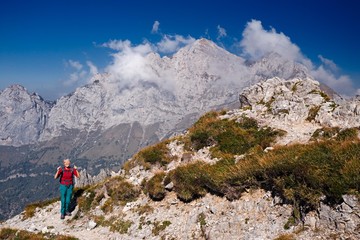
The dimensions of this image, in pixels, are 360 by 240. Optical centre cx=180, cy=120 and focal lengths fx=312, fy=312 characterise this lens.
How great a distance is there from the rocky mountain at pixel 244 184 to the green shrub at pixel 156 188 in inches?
3.3

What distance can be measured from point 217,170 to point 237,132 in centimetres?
914

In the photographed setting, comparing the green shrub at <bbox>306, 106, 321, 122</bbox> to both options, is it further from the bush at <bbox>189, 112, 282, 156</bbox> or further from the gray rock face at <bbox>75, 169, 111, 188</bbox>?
the gray rock face at <bbox>75, 169, 111, 188</bbox>

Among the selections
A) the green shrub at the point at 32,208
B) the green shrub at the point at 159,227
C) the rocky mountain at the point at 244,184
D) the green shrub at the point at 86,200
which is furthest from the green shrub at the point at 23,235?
the green shrub at the point at 32,208

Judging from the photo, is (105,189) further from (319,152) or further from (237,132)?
(319,152)

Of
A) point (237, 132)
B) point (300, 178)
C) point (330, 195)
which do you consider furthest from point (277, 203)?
point (237, 132)

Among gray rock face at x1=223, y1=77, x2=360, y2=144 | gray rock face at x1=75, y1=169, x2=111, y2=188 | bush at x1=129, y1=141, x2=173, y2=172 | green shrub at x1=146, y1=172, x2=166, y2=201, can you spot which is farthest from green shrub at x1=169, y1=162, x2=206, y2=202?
gray rock face at x1=75, y1=169, x2=111, y2=188

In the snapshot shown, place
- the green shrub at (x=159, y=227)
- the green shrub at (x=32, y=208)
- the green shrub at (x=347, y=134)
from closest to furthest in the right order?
the green shrub at (x=159, y=227)
the green shrub at (x=347, y=134)
the green shrub at (x=32, y=208)

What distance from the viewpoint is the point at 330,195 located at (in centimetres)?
1435

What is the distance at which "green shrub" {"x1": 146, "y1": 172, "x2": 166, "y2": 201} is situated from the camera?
2388 centimetres

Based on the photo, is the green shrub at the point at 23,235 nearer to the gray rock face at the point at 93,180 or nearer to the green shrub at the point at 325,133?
the gray rock face at the point at 93,180

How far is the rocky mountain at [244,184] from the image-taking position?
1494cm

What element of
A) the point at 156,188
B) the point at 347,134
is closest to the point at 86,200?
the point at 156,188

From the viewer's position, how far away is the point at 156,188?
24.1m

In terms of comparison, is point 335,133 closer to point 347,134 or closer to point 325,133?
point 325,133
